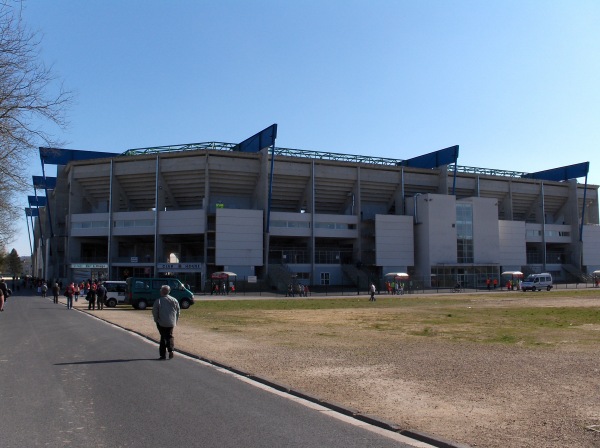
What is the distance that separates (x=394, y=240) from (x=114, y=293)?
41726 millimetres

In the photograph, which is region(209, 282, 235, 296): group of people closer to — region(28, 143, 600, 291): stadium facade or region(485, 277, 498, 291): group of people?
region(28, 143, 600, 291): stadium facade

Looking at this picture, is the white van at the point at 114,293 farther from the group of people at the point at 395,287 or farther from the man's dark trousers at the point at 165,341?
the group of people at the point at 395,287

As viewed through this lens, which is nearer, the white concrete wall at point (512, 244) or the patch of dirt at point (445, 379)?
the patch of dirt at point (445, 379)

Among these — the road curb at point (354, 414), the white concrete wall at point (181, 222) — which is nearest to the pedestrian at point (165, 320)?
the road curb at point (354, 414)

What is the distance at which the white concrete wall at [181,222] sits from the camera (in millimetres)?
65625

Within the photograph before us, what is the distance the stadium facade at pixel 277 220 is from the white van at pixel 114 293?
22602mm

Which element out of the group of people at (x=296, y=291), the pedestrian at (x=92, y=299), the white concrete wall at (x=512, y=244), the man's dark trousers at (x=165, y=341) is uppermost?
the white concrete wall at (x=512, y=244)

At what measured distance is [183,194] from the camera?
71562mm

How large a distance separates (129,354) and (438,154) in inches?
2772

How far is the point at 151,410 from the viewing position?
7699 millimetres

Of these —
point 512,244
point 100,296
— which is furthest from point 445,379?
point 512,244

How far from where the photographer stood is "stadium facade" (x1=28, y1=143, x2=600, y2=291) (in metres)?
66.4

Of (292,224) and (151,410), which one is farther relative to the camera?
(292,224)

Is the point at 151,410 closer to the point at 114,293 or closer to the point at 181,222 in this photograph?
the point at 114,293
